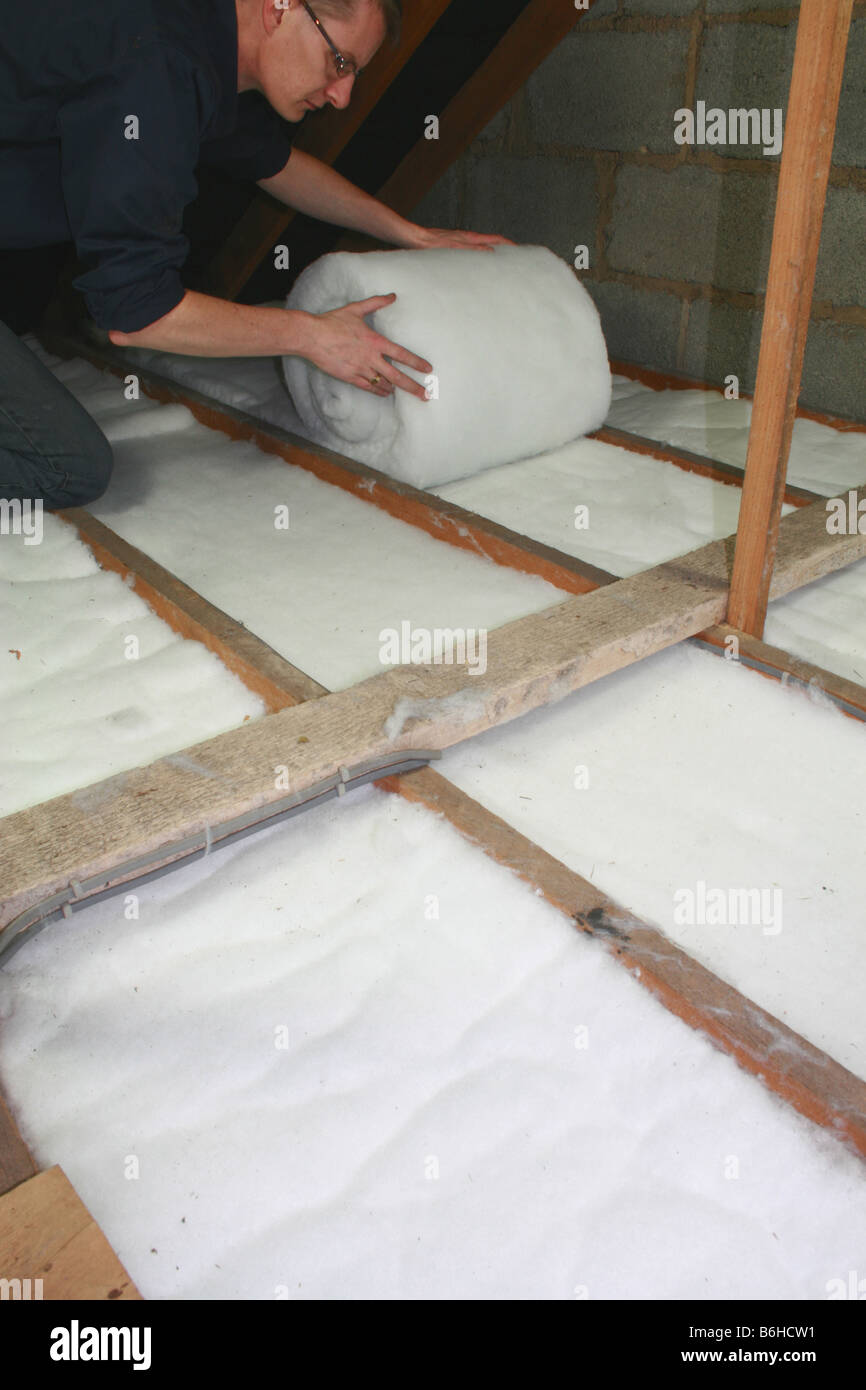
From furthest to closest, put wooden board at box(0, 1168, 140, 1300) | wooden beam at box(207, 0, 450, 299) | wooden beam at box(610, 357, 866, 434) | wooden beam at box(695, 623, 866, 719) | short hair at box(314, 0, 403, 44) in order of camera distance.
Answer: wooden beam at box(610, 357, 866, 434) → wooden beam at box(207, 0, 450, 299) → short hair at box(314, 0, 403, 44) → wooden beam at box(695, 623, 866, 719) → wooden board at box(0, 1168, 140, 1300)

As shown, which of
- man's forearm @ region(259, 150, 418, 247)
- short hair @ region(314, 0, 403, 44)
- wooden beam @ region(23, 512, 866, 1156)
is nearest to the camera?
wooden beam @ region(23, 512, 866, 1156)

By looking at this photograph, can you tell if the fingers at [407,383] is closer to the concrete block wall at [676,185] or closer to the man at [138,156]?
the man at [138,156]

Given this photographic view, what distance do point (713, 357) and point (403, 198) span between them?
1.25m

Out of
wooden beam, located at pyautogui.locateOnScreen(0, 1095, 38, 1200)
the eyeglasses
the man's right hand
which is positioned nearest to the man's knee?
the man's right hand

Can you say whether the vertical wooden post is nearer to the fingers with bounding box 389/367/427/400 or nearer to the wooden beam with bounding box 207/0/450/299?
the fingers with bounding box 389/367/427/400

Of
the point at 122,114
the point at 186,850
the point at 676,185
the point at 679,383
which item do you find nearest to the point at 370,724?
the point at 186,850

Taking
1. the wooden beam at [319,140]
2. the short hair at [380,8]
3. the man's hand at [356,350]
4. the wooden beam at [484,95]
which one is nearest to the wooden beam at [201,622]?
the man's hand at [356,350]

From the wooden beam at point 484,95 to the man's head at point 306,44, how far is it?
1143mm

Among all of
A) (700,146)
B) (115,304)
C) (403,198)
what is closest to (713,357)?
(700,146)

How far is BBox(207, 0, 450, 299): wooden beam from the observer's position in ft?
7.64

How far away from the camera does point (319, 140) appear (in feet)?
9.14

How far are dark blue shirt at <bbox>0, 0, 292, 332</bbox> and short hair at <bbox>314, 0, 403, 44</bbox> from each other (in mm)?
176

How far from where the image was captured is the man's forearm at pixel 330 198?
96.0 inches

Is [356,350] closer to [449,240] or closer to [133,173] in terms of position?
[133,173]
